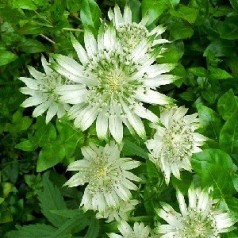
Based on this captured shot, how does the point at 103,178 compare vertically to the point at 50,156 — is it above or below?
below

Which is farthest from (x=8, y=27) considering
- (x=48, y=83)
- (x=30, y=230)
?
(x=30, y=230)

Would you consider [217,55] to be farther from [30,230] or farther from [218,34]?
[30,230]

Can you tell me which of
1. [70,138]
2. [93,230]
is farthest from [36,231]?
[70,138]

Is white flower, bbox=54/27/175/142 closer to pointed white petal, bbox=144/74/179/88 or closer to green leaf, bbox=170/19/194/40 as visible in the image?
pointed white petal, bbox=144/74/179/88

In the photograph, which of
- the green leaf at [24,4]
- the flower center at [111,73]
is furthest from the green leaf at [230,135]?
the green leaf at [24,4]

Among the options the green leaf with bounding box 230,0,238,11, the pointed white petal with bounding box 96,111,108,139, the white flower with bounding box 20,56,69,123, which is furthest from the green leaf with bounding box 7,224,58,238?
the green leaf with bounding box 230,0,238,11

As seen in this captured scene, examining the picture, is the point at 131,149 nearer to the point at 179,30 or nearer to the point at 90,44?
the point at 90,44
